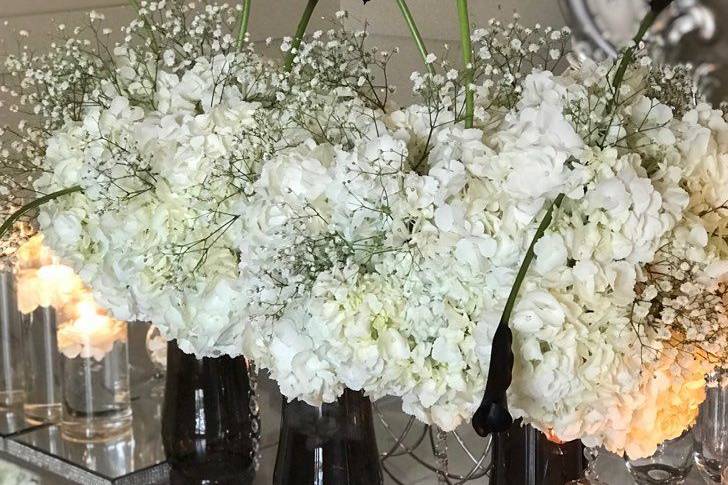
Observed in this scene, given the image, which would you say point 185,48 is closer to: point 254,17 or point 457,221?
point 457,221

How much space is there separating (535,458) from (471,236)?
12.1 inches

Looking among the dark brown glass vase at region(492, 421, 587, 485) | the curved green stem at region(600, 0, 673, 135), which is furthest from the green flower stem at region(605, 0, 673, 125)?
the dark brown glass vase at region(492, 421, 587, 485)

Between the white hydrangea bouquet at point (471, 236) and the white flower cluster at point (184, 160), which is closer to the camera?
the white hydrangea bouquet at point (471, 236)

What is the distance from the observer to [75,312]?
1.37 meters

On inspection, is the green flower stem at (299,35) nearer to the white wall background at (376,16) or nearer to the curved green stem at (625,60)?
the curved green stem at (625,60)

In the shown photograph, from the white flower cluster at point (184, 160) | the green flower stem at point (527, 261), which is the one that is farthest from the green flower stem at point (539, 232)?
the white flower cluster at point (184, 160)

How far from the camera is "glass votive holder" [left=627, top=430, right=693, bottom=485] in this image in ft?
3.44

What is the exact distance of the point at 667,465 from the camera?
105cm

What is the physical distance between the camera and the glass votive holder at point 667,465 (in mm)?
1048

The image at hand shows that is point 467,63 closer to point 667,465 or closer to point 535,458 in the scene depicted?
point 535,458

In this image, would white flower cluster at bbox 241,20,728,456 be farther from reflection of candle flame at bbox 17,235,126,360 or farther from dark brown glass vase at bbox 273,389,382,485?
reflection of candle flame at bbox 17,235,126,360

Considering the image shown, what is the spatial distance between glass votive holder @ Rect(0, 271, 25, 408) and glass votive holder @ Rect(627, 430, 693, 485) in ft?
2.96

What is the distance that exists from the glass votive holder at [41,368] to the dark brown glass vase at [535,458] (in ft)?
2.36

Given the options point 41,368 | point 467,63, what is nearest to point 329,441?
point 467,63
